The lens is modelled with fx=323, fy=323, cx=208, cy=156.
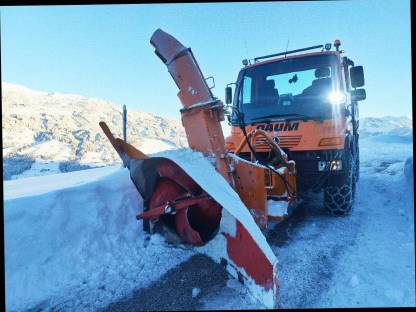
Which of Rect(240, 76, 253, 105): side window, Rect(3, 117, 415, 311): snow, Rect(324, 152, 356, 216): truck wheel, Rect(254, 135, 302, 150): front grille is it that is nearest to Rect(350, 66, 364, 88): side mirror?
Rect(324, 152, 356, 216): truck wheel

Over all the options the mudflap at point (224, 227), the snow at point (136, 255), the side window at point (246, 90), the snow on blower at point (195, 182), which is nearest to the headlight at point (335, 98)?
the side window at point (246, 90)

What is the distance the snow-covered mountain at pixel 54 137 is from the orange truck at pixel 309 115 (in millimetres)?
4181

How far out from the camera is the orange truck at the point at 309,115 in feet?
13.4

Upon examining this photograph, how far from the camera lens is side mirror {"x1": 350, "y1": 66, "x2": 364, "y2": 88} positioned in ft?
14.8

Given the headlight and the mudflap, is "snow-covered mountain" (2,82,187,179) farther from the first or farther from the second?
the headlight

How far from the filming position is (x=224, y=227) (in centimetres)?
270

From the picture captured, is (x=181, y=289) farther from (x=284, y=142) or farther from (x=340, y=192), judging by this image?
(x=340, y=192)

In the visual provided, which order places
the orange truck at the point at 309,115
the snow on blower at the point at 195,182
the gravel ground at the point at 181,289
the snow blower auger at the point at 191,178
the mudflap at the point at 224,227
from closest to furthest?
the mudflap at the point at 224,227
the gravel ground at the point at 181,289
the snow on blower at the point at 195,182
the snow blower auger at the point at 191,178
the orange truck at the point at 309,115

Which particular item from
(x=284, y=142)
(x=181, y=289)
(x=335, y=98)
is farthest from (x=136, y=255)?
(x=335, y=98)

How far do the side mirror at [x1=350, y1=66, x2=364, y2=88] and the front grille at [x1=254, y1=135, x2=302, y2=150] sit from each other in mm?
1275

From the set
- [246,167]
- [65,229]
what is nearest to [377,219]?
[246,167]

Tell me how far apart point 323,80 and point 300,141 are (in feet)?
3.20

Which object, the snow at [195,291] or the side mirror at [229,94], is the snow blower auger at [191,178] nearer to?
the snow at [195,291]

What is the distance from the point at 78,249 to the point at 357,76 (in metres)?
4.14
